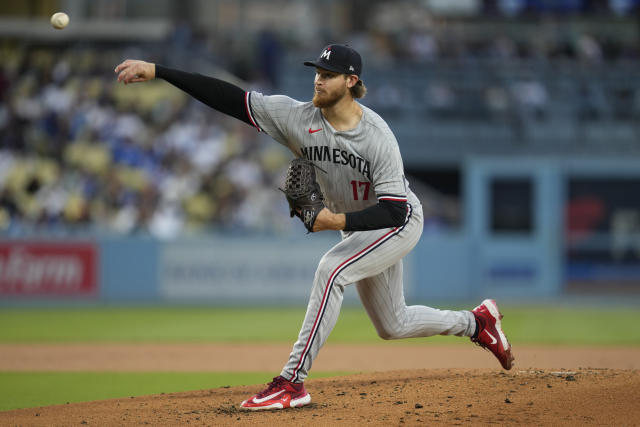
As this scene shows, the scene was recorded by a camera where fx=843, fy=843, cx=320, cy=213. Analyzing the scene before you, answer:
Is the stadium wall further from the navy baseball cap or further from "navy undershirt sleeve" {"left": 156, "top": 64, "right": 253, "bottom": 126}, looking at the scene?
the navy baseball cap

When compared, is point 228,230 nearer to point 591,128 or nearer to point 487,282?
point 487,282

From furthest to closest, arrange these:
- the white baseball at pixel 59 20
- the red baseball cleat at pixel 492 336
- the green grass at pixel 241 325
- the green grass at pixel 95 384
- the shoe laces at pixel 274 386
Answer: the green grass at pixel 241 325 < the green grass at pixel 95 384 < the red baseball cleat at pixel 492 336 < the white baseball at pixel 59 20 < the shoe laces at pixel 274 386

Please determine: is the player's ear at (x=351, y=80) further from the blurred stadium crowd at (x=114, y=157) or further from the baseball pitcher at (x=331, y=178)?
the blurred stadium crowd at (x=114, y=157)

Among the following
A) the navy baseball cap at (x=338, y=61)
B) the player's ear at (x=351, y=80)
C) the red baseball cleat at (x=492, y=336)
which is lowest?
the red baseball cleat at (x=492, y=336)

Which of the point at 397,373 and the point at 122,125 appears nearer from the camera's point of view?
the point at 397,373

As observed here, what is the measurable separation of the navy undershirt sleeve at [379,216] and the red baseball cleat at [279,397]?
975mm

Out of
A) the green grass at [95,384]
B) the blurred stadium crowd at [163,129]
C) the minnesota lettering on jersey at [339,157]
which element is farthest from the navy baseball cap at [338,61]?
the blurred stadium crowd at [163,129]

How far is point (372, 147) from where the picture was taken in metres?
4.88

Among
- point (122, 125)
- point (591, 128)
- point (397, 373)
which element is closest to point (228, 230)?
point (122, 125)

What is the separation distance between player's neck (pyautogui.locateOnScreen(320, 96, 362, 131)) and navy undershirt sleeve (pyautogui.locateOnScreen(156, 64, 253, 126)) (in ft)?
1.63

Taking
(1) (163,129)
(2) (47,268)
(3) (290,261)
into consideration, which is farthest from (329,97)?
(1) (163,129)

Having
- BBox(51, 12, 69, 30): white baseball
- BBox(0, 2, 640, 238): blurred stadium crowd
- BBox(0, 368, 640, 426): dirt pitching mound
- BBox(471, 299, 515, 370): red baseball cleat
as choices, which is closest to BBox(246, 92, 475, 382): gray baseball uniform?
BBox(0, 368, 640, 426): dirt pitching mound

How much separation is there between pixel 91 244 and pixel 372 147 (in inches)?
419

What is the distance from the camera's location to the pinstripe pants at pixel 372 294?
16.0ft
